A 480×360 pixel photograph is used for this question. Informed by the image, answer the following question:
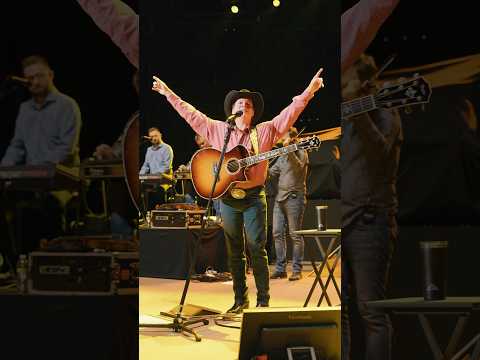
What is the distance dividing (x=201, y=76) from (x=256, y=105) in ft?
1.25

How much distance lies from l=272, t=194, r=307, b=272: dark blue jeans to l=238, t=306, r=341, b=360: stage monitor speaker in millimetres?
290

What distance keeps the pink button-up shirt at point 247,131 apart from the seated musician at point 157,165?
21 cm

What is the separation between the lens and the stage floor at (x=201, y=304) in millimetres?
3162

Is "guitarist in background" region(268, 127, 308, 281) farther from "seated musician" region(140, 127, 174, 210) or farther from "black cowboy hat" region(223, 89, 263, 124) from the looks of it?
"seated musician" region(140, 127, 174, 210)

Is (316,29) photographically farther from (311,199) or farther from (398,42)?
(311,199)

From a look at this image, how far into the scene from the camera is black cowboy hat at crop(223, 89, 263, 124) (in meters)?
3.28

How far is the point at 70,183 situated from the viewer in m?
2.90

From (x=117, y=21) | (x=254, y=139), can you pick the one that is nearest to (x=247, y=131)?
(x=254, y=139)

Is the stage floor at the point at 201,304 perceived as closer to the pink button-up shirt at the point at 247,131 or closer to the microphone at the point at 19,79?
the pink button-up shirt at the point at 247,131

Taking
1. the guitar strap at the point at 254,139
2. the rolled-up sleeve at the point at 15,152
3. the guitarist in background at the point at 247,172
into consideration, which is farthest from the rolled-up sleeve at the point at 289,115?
→ the rolled-up sleeve at the point at 15,152

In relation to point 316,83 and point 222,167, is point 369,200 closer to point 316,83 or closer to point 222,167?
point 316,83

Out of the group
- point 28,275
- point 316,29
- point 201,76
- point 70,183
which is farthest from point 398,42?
point 28,275

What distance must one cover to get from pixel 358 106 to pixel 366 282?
A: 991mm

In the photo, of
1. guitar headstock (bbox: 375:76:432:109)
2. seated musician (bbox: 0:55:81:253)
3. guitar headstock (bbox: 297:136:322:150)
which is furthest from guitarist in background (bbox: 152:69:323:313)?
seated musician (bbox: 0:55:81:253)
